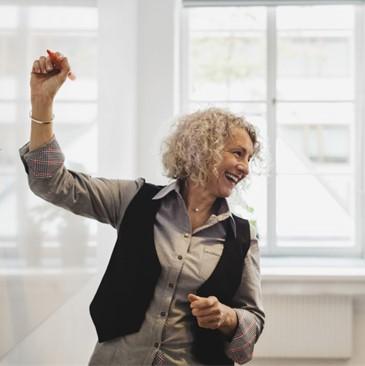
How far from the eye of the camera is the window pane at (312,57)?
10.9 feet

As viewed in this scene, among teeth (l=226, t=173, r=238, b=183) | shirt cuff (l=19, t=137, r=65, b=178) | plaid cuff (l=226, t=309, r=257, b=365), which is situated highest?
shirt cuff (l=19, t=137, r=65, b=178)

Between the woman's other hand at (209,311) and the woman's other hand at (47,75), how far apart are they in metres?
0.52

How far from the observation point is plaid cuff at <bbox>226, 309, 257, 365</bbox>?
1.40m

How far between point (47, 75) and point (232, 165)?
1.62ft

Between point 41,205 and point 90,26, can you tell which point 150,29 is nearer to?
point 90,26

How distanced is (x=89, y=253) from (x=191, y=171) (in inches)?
26.6

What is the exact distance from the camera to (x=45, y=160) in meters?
1.23

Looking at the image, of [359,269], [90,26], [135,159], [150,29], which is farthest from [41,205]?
[359,269]

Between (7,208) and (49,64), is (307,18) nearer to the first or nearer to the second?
(49,64)

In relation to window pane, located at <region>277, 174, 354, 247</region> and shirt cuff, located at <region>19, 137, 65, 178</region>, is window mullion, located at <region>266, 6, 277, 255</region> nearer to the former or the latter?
window pane, located at <region>277, 174, 354, 247</region>

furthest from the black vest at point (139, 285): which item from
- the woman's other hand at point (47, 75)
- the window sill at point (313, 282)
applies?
the window sill at point (313, 282)

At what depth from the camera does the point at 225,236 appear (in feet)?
4.78

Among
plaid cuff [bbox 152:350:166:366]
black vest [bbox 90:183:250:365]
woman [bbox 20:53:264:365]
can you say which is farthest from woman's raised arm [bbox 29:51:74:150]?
plaid cuff [bbox 152:350:166:366]

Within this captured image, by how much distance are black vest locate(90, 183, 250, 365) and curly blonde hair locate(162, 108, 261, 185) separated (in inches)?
6.1
